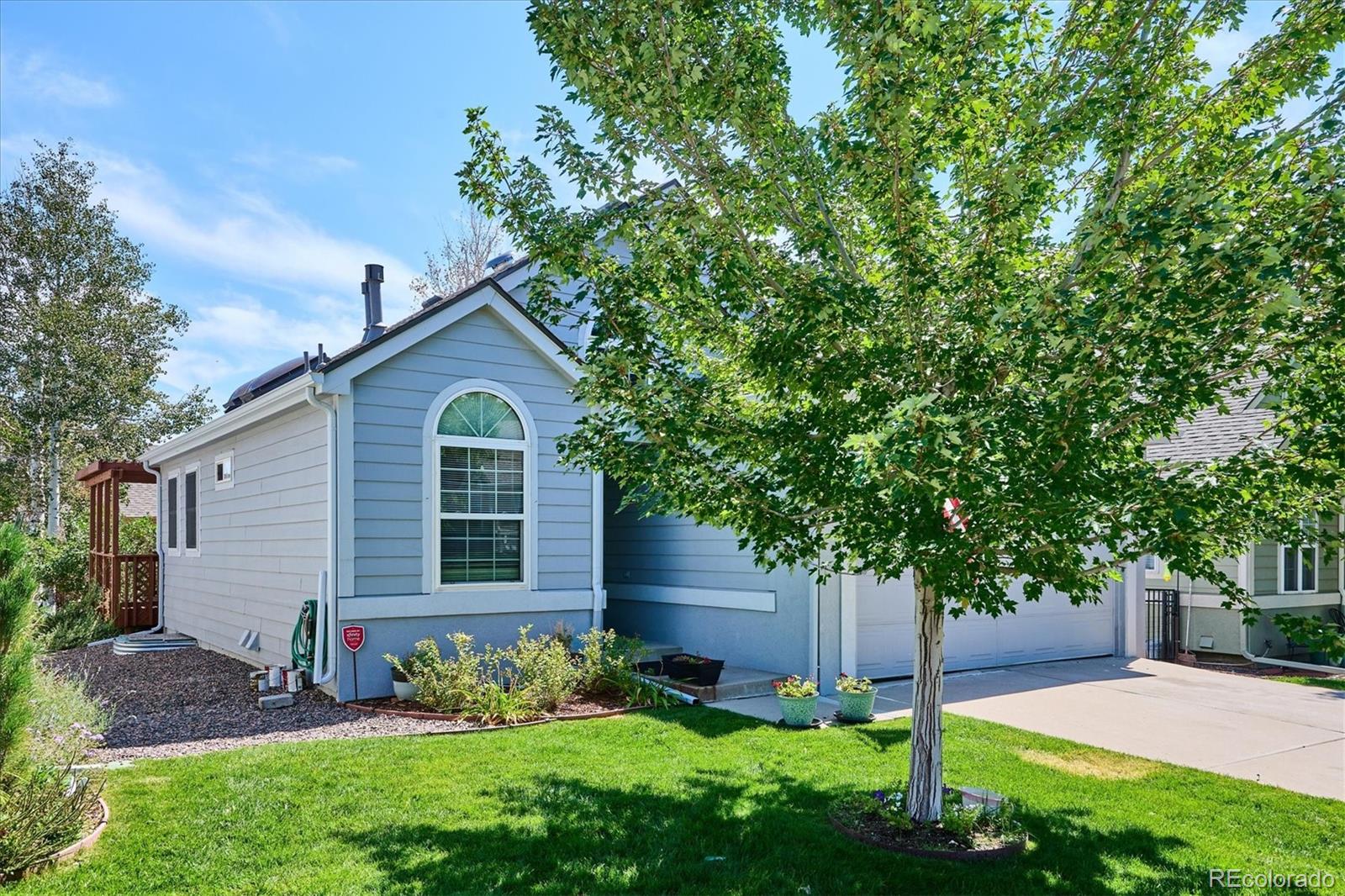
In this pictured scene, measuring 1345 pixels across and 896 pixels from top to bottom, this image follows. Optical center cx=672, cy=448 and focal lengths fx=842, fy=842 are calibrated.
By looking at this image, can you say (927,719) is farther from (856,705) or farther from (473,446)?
(473,446)

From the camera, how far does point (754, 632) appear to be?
32.7 feet

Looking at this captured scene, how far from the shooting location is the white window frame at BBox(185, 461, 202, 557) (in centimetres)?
1293

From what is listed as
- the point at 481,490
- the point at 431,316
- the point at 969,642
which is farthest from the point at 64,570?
the point at 969,642

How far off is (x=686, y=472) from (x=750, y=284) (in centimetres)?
111

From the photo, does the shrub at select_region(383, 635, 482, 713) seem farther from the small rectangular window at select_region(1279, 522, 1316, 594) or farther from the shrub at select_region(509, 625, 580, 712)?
the small rectangular window at select_region(1279, 522, 1316, 594)

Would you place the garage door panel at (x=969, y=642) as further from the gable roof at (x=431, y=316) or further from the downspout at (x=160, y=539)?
the downspout at (x=160, y=539)

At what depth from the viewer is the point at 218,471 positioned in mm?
12117

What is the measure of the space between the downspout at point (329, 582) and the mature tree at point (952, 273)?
167 inches

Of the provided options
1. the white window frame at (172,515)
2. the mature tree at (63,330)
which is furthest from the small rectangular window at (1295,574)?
the mature tree at (63,330)

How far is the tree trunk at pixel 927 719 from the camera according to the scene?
482 centimetres

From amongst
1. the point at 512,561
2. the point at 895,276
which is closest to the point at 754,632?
the point at 512,561

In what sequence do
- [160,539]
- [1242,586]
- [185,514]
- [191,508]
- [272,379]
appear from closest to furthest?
1. [1242,586]
2. [272,379]
3. [191,508]
4. [185,514]
5. [160,539]

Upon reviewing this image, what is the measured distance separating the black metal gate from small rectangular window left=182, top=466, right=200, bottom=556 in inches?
571

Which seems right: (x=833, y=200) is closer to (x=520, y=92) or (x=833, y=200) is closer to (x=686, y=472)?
(x=686, y=472)
